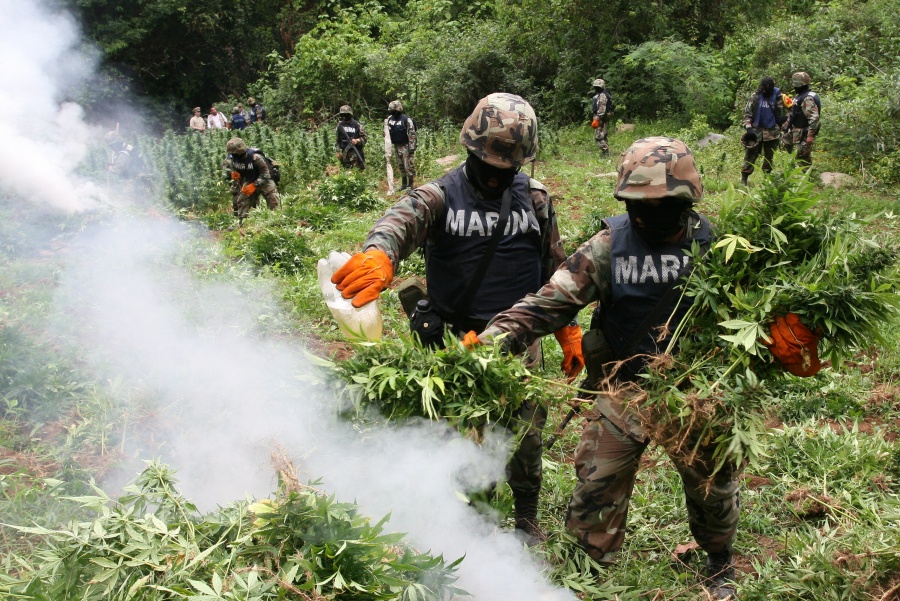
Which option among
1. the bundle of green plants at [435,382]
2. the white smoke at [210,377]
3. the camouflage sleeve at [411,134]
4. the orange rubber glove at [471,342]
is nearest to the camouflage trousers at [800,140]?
the camouflage sleeve at [411,134]

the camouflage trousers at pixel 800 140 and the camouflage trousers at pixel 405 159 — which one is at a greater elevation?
the camouflage trousers at pixel 800 140

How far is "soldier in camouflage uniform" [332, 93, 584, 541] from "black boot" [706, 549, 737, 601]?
906 millimetres

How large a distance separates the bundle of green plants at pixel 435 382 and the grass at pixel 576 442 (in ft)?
0.83

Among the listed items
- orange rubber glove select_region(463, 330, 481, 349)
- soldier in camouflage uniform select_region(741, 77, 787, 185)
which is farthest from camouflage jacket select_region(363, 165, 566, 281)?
soldier in camouflage uniform select_region(741, 77, 787, 185)

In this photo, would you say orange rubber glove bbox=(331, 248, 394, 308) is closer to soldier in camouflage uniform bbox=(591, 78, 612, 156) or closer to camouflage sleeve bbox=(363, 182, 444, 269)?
camouflage sleeve bbox=(363, 182, 444, 269)

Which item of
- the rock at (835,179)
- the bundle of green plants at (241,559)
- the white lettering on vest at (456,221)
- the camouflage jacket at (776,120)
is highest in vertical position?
the white lettering on vest at (456,221)

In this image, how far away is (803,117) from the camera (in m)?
11.9

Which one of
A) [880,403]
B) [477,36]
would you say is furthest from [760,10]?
[880,403]

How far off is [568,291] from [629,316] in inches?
12.4

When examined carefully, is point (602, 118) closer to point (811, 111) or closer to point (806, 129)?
point (806, 129)

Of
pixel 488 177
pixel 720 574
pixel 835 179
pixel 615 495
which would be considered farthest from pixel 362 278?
pixel 835 179

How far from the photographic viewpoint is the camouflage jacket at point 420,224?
12.5 ft

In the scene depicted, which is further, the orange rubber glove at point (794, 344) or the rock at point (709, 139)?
the rock at point (709, 139)

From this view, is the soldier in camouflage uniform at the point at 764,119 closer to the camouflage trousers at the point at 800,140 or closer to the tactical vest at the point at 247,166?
the camouflage trousers at the point at 800,140
